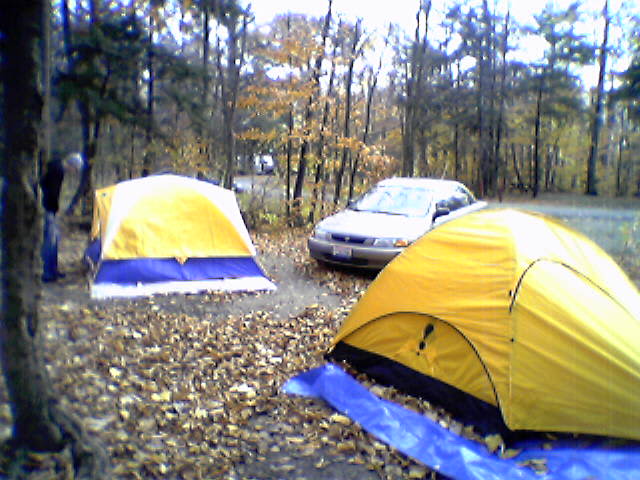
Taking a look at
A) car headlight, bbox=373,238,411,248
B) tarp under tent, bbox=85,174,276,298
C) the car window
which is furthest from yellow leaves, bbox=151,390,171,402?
the car window

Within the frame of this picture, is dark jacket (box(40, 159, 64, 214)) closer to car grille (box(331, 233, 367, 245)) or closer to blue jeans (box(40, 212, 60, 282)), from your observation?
blue jeans (box(40, 212, 60, 282))

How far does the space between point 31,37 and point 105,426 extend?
251cm

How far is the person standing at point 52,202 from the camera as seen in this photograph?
6.62m

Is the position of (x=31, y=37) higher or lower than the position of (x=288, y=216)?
higher

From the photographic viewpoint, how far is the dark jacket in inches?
260

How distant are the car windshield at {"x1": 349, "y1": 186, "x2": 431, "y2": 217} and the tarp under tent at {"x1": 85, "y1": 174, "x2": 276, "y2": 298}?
2546 millimetres

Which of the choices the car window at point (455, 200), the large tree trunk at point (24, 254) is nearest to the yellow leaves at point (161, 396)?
the large tree trunk at point (24, 254)

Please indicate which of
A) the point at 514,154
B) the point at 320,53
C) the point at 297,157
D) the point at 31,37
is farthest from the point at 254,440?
the point at 514,154

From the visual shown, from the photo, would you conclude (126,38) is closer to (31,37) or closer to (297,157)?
(297,157)

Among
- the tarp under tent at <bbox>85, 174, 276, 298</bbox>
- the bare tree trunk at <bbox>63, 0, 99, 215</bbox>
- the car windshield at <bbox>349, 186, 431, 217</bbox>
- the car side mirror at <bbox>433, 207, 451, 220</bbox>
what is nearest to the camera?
the tarp under tent at <bbox>85, 174, 276, 298</bbox>

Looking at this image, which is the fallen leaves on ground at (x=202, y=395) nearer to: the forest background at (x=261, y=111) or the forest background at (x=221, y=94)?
the forest background at (x=261, y=111)

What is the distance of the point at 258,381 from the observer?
172 inches

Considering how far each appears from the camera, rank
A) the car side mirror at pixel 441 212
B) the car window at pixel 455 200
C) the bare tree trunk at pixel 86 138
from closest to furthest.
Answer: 1. the car side mirror at pixel 441 212
2. the car window at pixel 455 200
3. the bare tree trunk at pixel 86 138

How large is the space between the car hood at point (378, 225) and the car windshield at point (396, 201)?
0.65ft
